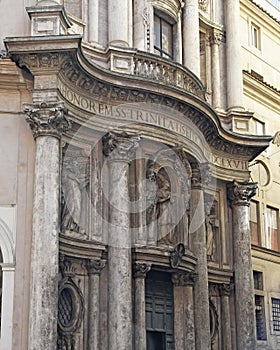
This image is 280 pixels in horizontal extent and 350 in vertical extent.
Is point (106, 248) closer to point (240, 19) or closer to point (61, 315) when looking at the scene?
point (61, 315)

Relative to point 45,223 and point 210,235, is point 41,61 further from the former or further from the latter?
point 210,235

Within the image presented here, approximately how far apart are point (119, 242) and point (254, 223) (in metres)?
8.22

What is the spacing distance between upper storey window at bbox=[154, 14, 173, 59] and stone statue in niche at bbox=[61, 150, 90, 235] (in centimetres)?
446

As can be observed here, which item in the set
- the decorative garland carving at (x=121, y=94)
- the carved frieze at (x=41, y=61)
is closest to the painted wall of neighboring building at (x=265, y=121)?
the decorative garland carving at (x=121, y=94)

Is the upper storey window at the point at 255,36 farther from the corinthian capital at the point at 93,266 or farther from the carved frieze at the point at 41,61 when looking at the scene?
the corinthian capital at the point at 93,266

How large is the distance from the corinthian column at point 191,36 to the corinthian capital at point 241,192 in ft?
11.1

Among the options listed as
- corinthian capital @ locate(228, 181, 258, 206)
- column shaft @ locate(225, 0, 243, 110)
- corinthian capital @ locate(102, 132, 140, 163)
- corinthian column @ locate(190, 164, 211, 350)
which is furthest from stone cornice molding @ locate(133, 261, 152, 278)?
column shaft @ locate(225, 0, 243, 110)

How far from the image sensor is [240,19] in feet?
82.5

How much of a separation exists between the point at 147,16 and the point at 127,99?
2.93 metres

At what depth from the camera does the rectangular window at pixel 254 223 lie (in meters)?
23.8

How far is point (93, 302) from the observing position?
16.5m

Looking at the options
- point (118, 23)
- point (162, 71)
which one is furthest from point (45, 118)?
point (162, 71)

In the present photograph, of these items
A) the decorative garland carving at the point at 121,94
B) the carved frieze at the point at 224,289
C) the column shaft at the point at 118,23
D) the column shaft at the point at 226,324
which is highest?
the column shaft at the point at 118,23

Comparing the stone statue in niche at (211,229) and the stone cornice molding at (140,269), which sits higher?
the stone statue in niche at (211,229)
